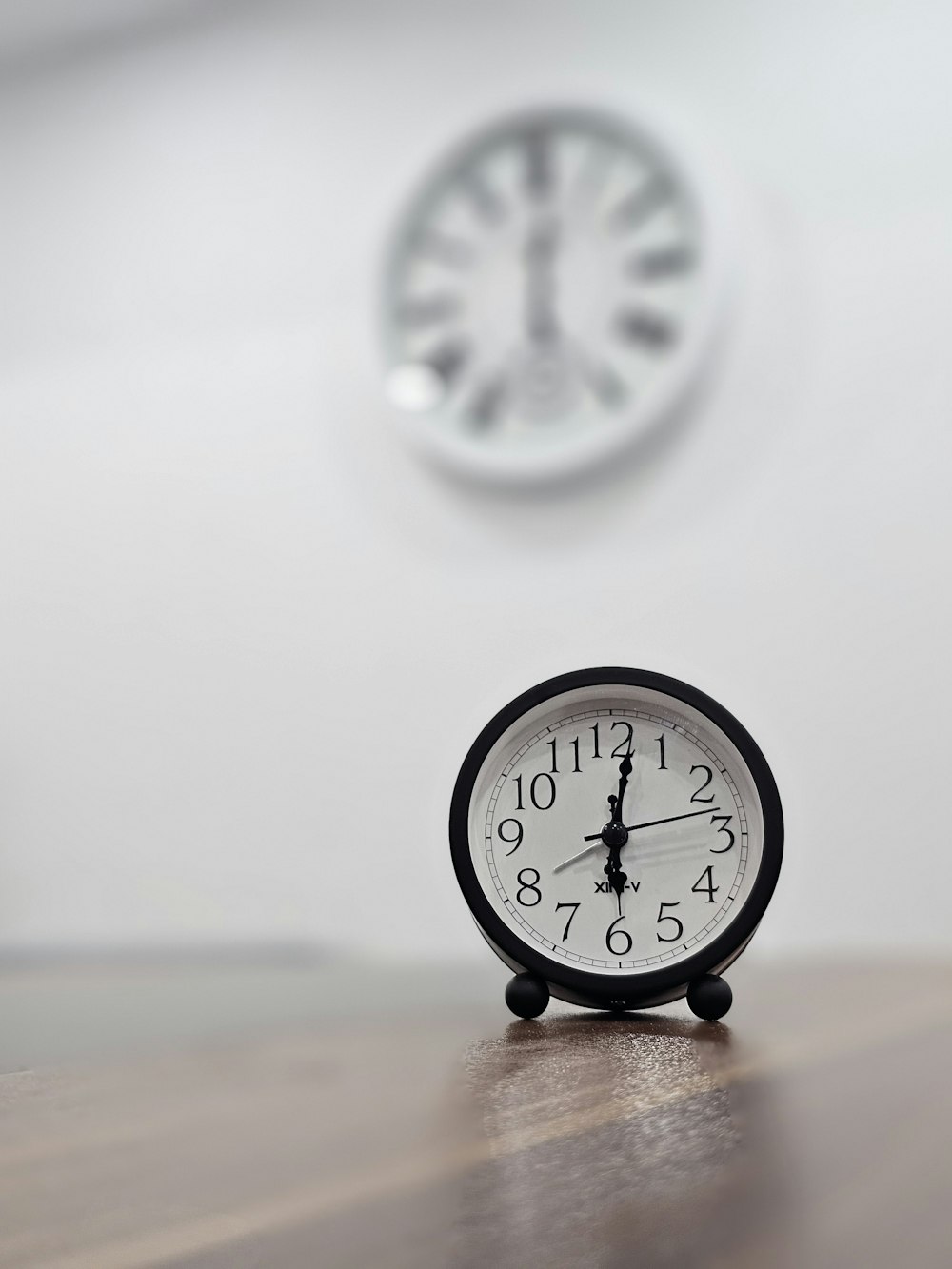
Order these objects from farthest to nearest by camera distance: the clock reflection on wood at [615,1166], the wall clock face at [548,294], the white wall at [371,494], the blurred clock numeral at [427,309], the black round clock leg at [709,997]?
the blurred clock numeral at [427,309] < the wall clock face at [548,294] < the white wall at [371,494] < the black round clock leg at [709,997] < the clock reflection on wood at [615,1166]

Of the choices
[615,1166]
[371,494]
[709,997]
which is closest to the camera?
[615,1166]

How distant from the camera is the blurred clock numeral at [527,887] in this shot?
81 cm

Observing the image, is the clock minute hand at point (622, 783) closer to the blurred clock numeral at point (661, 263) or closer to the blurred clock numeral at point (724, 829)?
the blurred clock numeral at point (724, 829)

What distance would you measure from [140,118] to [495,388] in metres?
1.06

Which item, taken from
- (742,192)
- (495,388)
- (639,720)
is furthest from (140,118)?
(639,720)

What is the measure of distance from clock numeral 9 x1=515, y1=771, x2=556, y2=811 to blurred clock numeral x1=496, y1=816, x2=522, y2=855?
0.5 inches

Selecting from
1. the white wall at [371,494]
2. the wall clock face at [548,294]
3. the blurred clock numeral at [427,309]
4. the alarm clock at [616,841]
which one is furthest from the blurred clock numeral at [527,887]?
the blurred clock numeral at [427,309]

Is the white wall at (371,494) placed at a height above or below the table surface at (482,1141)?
above

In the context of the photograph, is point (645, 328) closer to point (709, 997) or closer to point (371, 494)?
point (371, 494)

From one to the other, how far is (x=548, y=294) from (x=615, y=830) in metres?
1.33

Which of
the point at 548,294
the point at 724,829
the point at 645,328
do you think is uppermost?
the point at 548,294

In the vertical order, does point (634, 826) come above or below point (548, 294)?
below

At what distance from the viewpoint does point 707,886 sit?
0.79m

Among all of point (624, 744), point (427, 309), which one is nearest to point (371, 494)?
point (427, 309)
